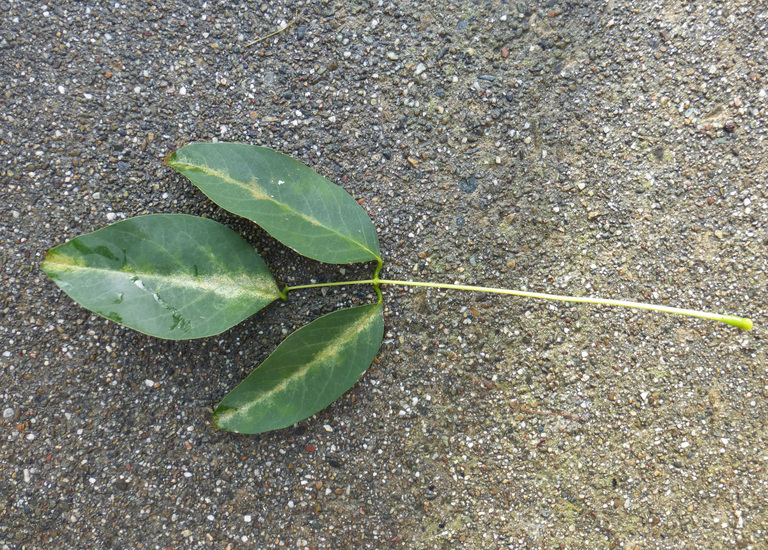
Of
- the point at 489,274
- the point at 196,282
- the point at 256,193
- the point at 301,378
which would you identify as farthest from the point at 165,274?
the point at 489,274

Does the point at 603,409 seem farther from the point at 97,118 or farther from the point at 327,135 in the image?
the point at 97,118

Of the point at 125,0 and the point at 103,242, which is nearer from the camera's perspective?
the point at 103,242

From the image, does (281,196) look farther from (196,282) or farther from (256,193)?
(196,282)

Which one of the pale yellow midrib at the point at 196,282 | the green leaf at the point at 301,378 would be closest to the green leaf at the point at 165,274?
the pale yellow midrib at the point at 196,282

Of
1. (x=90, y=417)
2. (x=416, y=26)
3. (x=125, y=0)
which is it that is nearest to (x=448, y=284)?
(x=416, y=26)

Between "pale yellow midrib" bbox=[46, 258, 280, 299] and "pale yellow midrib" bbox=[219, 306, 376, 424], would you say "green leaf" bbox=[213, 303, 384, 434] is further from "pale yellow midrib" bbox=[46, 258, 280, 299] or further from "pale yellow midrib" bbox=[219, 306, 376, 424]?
"pale yellow midrib" bbox=[46, 258, 280, 299]

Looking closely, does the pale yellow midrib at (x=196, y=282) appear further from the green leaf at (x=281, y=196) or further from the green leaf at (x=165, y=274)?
the green leaf at (x=281, y=196)
